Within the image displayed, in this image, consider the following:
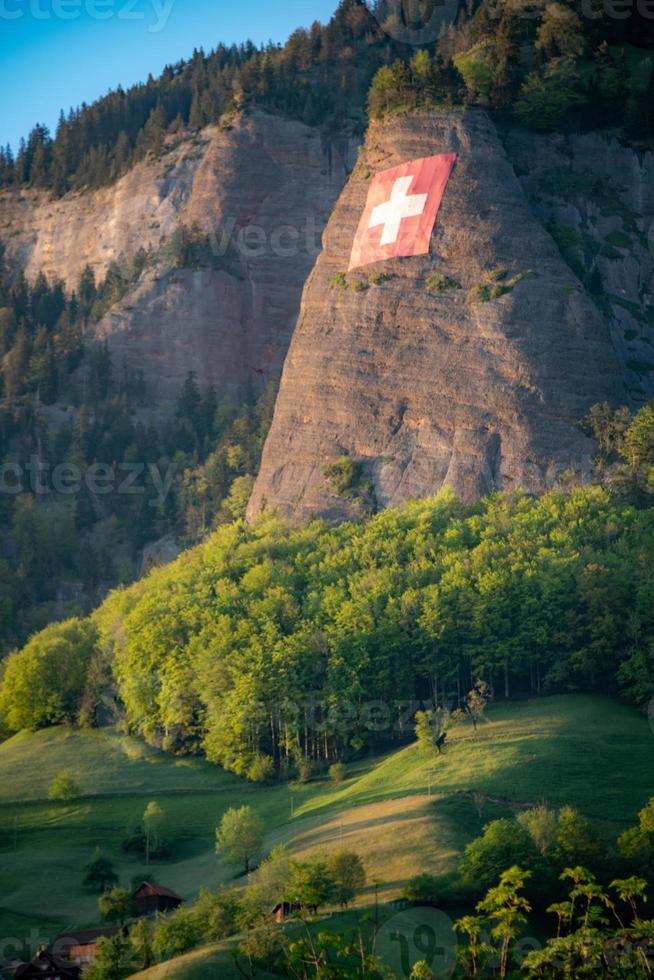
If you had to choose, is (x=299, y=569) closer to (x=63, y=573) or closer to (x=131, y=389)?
(x=63, y=573)

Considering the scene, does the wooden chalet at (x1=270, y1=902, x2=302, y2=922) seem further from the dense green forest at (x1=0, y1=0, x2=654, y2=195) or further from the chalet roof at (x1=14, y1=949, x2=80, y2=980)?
the dense green forest at (x1=0, y1=0, x2=654, y2=195)

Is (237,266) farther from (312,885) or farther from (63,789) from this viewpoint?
(312,885)

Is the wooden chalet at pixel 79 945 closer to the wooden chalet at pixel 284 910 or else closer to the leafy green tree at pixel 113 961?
the leafy green tree at pixel 113 961

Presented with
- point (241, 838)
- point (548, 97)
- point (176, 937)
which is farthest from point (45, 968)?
point (548, 97)

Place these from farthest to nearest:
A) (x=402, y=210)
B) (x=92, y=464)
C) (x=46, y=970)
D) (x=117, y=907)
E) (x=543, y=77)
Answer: (x=92, y=464) → (x=543, y=77) → (x=402, y=210) → (x=117, y=907) → (x=46, y=970)

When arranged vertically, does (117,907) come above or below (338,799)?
below

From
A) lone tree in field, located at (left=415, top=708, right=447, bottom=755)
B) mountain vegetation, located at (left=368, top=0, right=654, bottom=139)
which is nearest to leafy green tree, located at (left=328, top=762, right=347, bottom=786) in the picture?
lone tree in field, located at (left=415, top=708, right=447, bottom=755)
